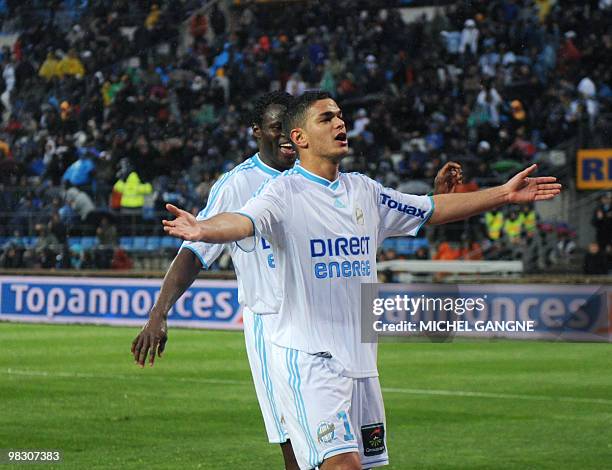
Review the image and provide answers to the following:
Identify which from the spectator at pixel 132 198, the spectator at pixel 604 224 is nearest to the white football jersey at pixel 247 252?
the spectator at pixel 604 224

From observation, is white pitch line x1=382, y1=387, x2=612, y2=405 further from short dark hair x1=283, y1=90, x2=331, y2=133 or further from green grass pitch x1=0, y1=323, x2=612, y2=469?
short dark hair x1=283, y1=90, x2=331, y2=133

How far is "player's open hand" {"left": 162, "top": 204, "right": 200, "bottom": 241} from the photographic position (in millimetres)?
5031

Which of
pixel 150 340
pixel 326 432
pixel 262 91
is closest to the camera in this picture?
pixel 326 432

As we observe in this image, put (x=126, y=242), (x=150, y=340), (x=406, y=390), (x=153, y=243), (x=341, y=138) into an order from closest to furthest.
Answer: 1. (x=341, y=138)
2. (x=150, y=340)
3. (x=406, y=390)
4. (x=153, y=243)
5. (x=126, y=242)

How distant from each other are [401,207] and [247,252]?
95 centimetres

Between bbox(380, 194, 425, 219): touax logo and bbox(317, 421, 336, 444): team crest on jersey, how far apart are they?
120cm

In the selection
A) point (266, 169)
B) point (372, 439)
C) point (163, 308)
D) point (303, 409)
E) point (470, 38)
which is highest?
point (470, 38)

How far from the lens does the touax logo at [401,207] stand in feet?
20.2

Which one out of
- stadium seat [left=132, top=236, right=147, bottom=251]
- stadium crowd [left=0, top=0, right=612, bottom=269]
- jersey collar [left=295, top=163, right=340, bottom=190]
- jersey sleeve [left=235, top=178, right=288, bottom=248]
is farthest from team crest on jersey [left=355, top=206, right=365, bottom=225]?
stadium seat [left=132, top=236, right=147, bottom=251]

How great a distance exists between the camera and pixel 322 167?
5.85m

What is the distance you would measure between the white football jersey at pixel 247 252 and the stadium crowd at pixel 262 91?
52.9 feet

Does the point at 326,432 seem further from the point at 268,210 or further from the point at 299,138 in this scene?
the point at 299,138

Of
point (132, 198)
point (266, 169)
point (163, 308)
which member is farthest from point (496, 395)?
point (132, 198)

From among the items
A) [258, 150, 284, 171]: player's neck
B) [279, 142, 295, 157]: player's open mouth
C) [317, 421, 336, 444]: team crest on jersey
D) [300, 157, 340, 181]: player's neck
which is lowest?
[317, 421, 336, 444]: team crest on jersey
